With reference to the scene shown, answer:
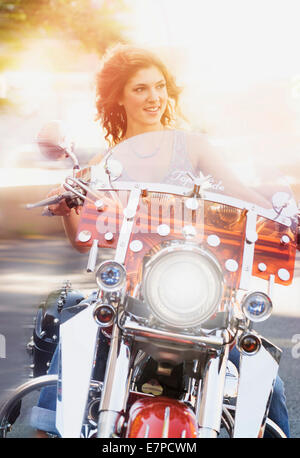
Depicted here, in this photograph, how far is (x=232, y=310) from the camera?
1.74m

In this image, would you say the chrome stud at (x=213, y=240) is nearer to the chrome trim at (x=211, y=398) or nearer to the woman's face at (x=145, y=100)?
the chrome trim at (x=211, y=398)

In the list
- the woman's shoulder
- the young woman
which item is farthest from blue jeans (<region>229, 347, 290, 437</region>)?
the woman's shoulder

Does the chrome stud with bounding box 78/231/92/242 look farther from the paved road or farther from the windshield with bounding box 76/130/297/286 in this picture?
the paved road

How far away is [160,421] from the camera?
1.60m

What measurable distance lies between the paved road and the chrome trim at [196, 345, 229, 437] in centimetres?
137

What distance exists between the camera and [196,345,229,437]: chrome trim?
1.64 metres

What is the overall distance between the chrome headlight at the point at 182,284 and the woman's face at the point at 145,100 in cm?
82

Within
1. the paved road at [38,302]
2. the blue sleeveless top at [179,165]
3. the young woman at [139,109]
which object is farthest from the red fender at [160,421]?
the paved road at [38,302]

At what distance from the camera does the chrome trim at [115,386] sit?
5.37 feet

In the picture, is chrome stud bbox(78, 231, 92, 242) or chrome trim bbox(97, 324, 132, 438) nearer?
chrome trim bbox(97, 324, 132, 438)

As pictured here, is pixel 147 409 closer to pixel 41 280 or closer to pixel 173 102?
pixel 173 102
